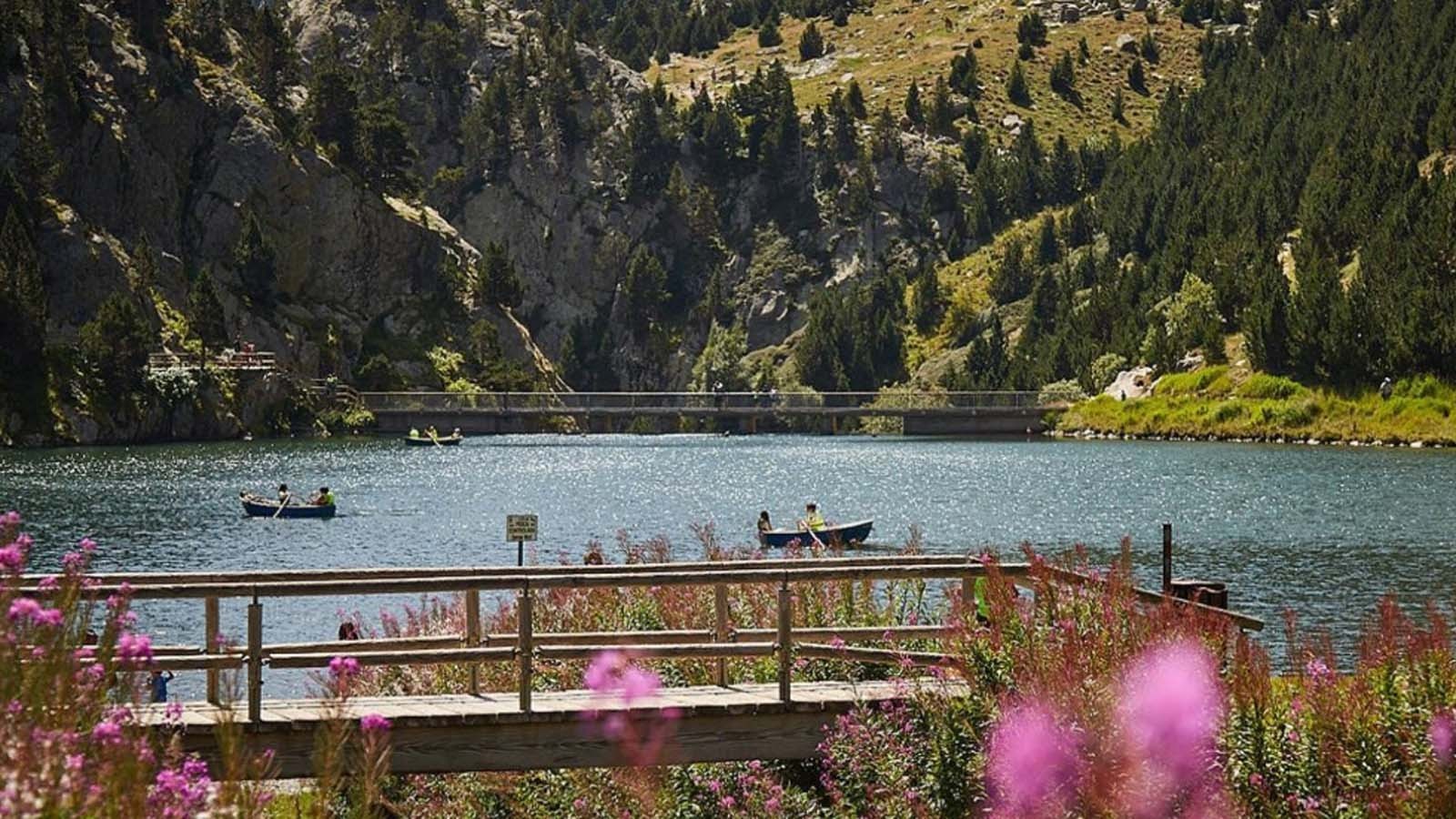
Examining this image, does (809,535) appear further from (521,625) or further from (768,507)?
(521,625)

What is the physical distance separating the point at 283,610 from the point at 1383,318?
330ft

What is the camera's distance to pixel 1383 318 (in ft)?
412

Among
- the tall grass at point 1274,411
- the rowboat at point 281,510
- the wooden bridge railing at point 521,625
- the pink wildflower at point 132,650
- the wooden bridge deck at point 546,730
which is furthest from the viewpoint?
the tall grass at point 1274,411

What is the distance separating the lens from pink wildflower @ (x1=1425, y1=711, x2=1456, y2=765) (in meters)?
13.1

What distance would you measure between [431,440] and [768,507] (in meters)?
71.6

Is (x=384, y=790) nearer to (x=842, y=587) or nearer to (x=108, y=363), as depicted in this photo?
(x=842, y=587)

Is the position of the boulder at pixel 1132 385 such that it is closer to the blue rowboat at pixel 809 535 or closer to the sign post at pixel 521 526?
the blue rowboat at pixel 809 535

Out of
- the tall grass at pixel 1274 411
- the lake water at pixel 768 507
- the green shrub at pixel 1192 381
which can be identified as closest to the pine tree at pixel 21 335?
the lake water at pixel 768 507

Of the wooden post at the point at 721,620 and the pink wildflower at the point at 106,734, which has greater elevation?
the pink wildflower at the point at 106,734

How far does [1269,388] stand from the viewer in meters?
133

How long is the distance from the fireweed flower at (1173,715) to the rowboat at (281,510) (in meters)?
62.3

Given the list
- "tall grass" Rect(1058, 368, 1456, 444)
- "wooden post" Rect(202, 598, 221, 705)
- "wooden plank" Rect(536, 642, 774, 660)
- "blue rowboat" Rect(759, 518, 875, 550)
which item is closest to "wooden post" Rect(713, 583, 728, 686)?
"wooden plank" Rect(536, 642, 774, 660)

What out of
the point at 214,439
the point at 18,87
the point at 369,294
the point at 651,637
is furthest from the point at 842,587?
the point at 369,294

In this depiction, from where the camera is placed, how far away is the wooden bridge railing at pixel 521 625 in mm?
16641
